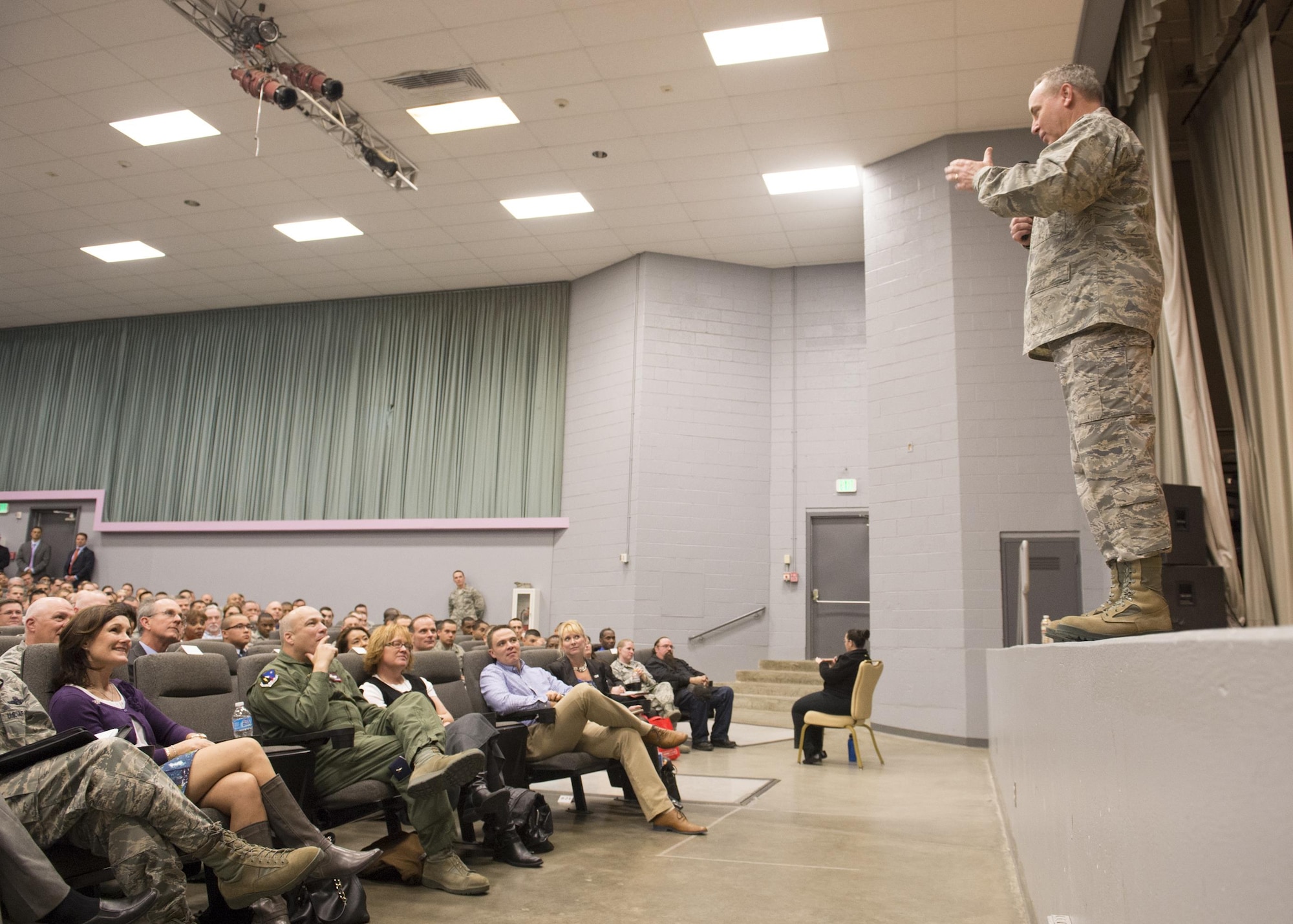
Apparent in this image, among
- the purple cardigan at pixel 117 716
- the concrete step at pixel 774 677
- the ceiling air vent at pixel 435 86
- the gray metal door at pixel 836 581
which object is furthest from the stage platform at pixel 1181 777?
the gray metal door at pixel 836 581

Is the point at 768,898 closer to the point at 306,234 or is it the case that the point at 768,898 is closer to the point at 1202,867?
the point at 1202,867

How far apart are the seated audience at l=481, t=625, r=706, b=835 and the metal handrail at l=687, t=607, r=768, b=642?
5672 mm

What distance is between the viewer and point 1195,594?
3.96m

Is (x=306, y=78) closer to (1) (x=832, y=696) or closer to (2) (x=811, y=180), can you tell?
(2) (x=811, y=180)

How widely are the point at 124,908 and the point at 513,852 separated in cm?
158

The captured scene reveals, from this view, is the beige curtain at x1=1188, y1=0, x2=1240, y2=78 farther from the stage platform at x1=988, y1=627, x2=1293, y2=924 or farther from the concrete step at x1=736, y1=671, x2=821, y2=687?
the concrete step at x1=736, y1=671, x2=821, y2=687

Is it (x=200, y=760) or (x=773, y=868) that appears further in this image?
(x=773, y=868)

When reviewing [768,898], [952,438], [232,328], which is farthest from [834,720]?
[232,328]

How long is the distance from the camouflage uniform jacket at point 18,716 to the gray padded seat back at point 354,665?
139 centimetres

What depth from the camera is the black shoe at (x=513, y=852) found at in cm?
354

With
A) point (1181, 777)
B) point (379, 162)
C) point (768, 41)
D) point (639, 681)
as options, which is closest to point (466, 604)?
point (639, 681)

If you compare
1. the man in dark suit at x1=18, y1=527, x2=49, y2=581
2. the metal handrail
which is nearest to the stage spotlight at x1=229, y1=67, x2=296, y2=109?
the metal handrail

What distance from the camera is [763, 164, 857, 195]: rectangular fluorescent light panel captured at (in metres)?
9.01

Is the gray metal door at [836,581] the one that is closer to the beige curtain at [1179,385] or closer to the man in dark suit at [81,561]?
the beige curtain at [1179,385]
